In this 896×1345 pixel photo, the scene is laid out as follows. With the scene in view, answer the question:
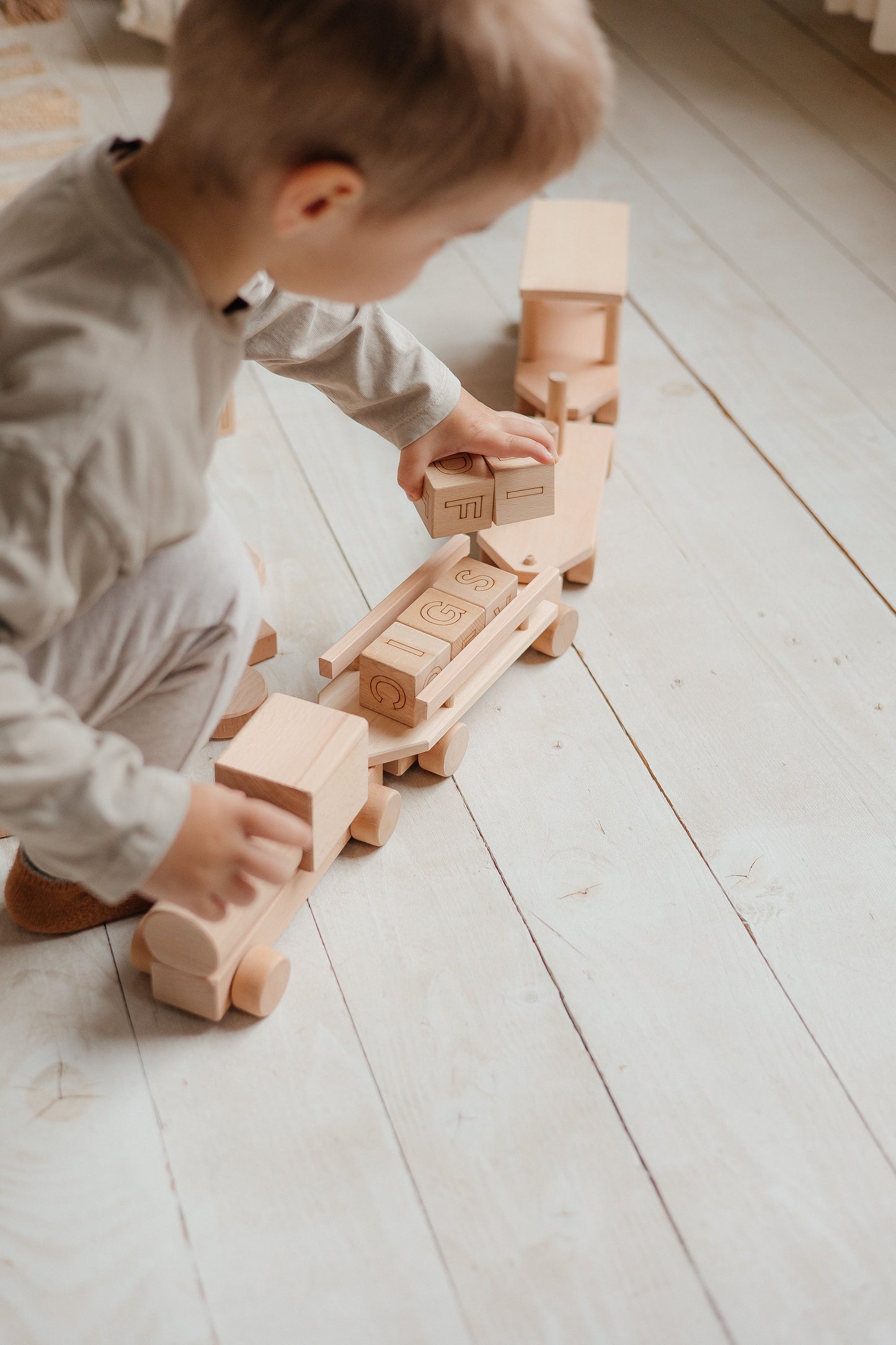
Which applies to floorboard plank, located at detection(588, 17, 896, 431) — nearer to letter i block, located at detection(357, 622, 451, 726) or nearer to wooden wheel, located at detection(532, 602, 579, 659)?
wooden wheel, located at detection(532, 602, 579, 659)

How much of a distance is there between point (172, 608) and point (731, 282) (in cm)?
106

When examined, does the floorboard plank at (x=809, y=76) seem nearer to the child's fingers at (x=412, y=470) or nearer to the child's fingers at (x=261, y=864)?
the child's fingers at (x=412, y=470)

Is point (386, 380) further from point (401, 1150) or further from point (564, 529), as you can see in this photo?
point (401, 1150)

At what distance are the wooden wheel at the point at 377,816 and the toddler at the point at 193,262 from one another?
0.68 ft

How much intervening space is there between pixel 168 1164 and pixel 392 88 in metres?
0.60

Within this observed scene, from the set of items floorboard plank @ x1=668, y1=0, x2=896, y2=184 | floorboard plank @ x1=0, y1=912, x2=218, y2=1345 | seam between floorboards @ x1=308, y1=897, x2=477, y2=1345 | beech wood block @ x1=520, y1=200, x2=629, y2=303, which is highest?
floorboard plank @ x1=668, y1=0, x2=896, y2=184

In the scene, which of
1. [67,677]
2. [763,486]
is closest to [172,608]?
[67,677]

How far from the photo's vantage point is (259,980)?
0.77 metres

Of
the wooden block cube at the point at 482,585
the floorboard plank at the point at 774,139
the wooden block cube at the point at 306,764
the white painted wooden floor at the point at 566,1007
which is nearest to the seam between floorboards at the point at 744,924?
the white painted wooden floor at the point at 566,1007

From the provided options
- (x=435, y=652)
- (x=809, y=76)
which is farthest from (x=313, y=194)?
(x=809, y=76)

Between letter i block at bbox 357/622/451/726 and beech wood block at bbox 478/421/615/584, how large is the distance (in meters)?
0.15

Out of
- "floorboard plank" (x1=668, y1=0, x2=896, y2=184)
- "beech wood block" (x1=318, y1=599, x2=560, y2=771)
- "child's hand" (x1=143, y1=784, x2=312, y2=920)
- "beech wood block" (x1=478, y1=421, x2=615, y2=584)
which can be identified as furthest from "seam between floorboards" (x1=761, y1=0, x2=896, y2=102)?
"child's hand" (x1=143, y1=784, x2=312, y2=920)

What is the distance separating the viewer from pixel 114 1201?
71 cm

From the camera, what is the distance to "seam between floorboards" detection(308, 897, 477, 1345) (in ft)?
2.19
